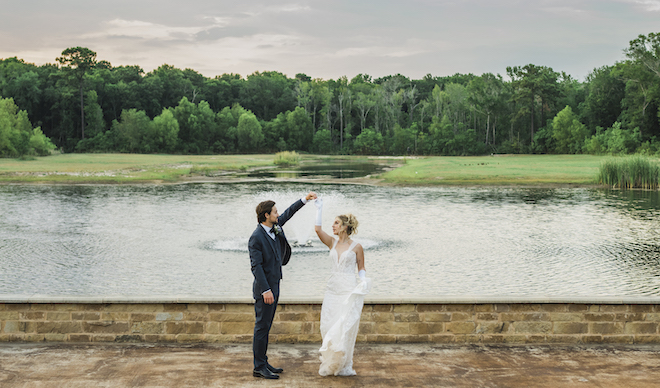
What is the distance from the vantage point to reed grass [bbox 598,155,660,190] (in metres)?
49.4

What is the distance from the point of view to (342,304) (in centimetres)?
716

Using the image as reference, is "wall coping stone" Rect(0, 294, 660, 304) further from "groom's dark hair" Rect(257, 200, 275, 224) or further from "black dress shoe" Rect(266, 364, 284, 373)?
"groom's dark hair" Rect(257, 200, 275, 224)

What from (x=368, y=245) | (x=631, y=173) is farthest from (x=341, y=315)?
(x=631, y=173)

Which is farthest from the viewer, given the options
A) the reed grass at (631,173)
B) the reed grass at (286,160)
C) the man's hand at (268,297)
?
the reed grass at (286,160)

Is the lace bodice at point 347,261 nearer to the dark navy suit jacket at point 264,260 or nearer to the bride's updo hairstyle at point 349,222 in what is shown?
the bride's updo hairstyle at point 349,222

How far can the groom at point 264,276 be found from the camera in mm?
7055

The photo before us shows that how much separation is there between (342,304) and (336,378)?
0.81m

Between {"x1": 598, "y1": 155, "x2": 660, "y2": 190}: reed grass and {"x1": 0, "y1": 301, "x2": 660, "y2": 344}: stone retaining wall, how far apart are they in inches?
1808

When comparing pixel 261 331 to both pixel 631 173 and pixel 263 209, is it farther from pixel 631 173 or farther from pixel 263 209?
pixel 631 173

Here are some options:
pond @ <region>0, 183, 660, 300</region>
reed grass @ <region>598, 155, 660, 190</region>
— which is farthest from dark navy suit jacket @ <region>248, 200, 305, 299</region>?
reed grass @ <region>598, 155, 660, 190</region>

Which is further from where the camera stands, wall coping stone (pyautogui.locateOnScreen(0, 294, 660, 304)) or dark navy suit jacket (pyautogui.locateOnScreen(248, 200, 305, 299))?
wall coping stone (pyautogui.locateOnScreen(0, 294, 660, 304))

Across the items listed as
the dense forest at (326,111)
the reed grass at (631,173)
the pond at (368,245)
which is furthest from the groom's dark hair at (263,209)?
the dense forest at (326,111)

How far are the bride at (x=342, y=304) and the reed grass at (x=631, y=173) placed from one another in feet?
160

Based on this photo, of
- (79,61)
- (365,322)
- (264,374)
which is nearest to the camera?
(264,374)
